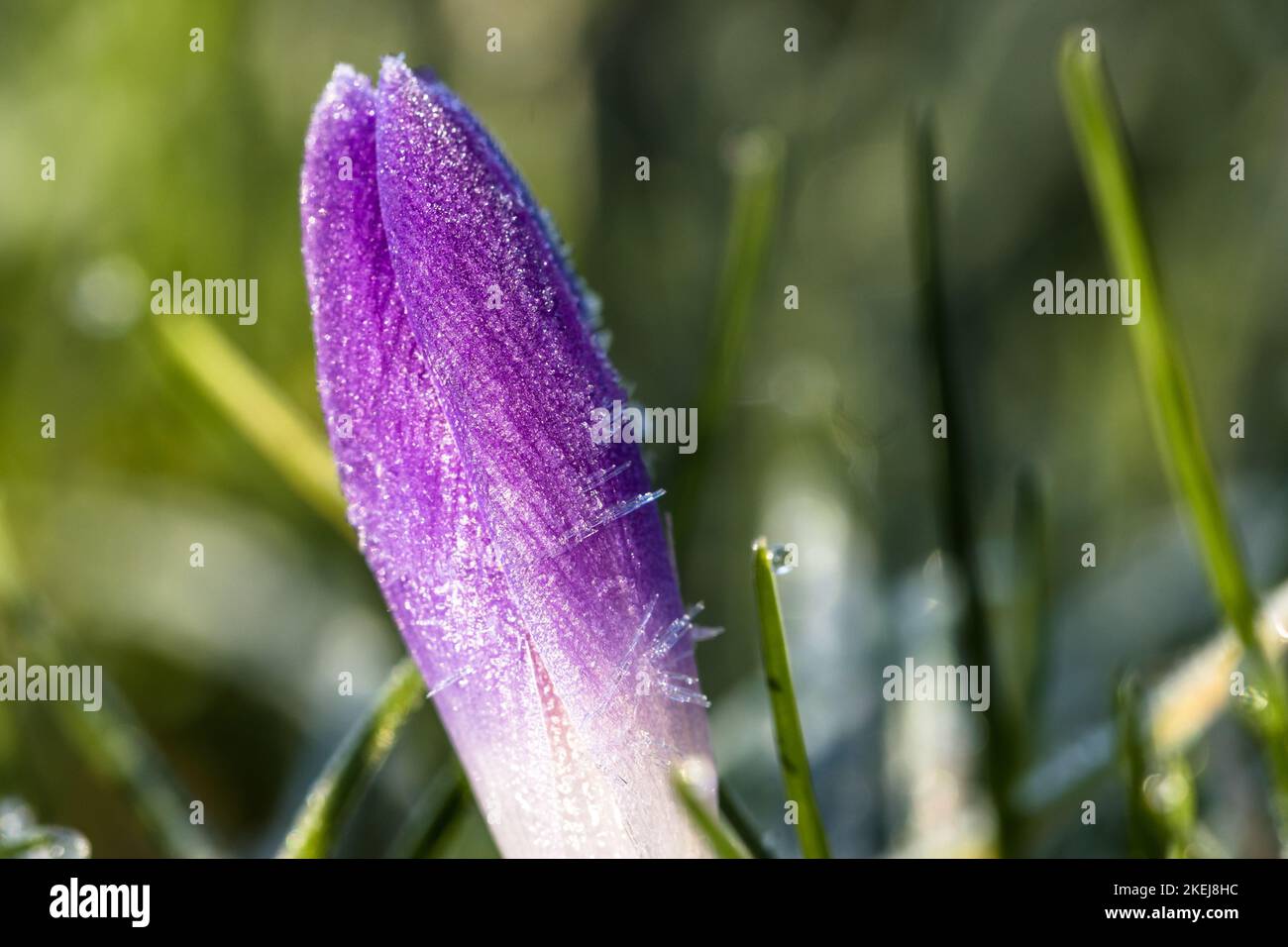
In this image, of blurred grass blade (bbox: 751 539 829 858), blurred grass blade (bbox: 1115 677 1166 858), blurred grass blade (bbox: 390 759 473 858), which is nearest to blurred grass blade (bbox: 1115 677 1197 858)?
blurred grass blade (bbox: 1115 677 1166 858)

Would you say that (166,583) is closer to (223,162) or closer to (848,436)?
(223,162)

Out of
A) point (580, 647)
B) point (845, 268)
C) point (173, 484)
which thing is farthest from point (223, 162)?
point (580, 647)

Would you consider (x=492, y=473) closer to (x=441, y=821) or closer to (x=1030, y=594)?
(x=441, y=821)

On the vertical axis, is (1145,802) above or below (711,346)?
below

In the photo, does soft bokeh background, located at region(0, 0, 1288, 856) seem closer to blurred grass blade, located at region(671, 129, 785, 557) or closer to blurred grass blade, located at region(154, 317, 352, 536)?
blurred grass blade, located at region(154, 317, 352, 536)

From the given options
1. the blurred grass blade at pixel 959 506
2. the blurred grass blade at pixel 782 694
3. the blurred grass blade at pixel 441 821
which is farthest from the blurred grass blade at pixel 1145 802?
the blurred grass blade at pixel 441 821

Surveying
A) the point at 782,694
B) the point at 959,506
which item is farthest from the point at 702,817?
the point at 959,506
